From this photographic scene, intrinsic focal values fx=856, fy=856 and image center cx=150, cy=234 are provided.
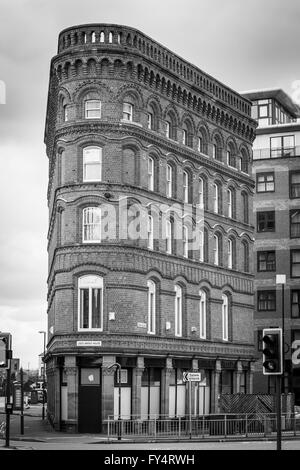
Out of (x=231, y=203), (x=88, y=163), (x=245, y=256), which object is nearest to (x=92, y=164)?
(x=88, y=163)

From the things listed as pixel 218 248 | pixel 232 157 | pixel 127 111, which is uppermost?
pixel 127 111

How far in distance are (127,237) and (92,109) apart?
769 centimetres

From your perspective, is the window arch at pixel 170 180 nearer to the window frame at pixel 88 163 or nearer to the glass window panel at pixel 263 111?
the window frame at pixel 88 163

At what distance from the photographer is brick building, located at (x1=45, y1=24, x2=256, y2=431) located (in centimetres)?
4731

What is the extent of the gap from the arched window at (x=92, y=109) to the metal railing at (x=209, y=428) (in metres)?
17.0

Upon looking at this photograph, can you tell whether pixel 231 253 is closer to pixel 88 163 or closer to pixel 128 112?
pixel 128 112

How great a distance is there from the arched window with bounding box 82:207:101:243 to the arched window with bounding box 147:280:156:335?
14.9 feet

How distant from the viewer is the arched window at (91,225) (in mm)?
48062

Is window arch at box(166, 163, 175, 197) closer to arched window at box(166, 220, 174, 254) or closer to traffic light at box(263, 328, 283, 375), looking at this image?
arched window at box(166, 220, 174, 254)

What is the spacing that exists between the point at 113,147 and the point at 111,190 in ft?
8.19

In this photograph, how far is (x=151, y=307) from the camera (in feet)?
165
